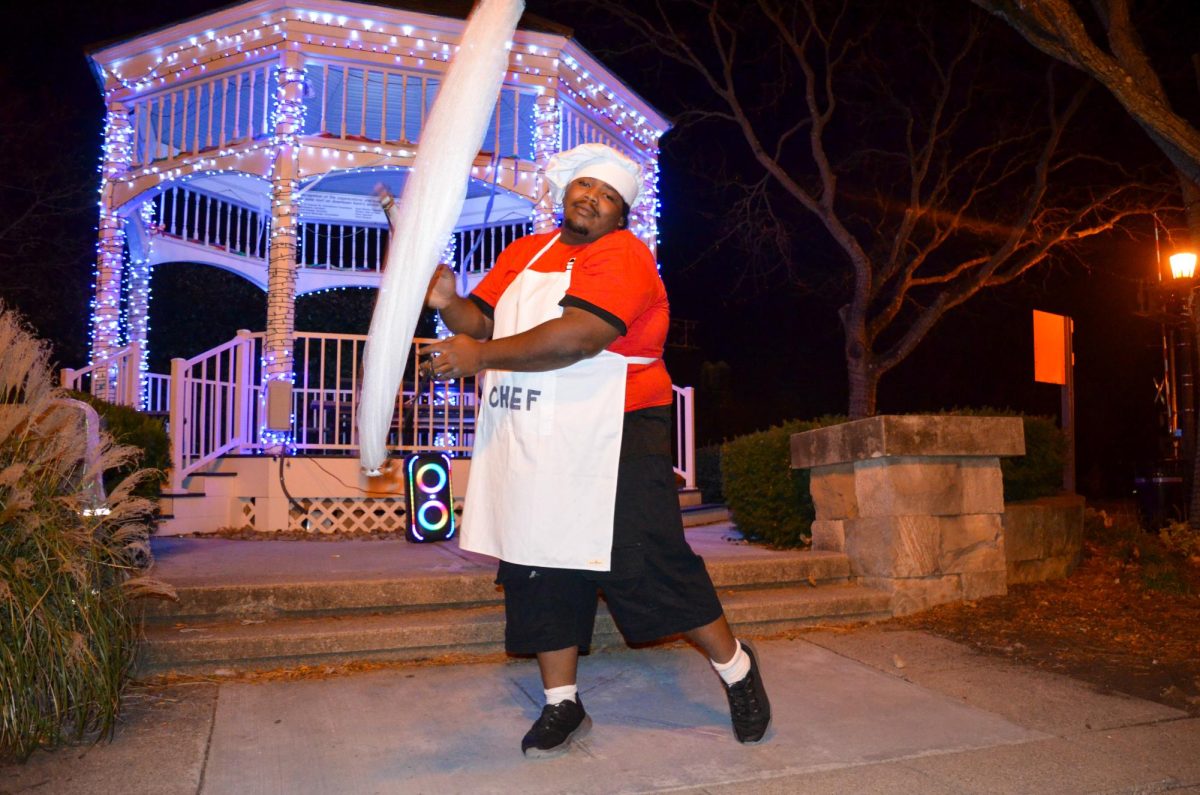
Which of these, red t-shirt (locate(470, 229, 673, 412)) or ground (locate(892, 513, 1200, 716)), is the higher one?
red t-shirt (locate(470, 229, 673, 412))

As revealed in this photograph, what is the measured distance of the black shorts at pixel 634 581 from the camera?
291cm

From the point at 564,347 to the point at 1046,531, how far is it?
406cm

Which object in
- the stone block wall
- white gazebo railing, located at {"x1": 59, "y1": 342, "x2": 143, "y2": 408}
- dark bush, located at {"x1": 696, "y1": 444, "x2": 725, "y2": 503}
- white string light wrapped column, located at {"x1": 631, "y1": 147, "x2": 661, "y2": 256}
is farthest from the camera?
dark bush, located at {"x1": 696, "y1": 444, "x2": 725, "y2": 503}

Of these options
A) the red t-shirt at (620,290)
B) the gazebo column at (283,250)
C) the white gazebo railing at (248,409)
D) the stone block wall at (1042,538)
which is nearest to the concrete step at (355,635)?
the stone block wall at (1042,538)

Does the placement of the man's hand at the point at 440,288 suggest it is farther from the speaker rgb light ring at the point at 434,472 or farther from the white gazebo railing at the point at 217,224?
the white gazebo railing at the point at 217,224

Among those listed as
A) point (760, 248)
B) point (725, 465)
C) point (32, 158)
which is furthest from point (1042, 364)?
point (32, 158)

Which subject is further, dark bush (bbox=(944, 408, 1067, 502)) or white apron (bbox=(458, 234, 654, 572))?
dark bush (bbox=(944, 408, 1067, 502))

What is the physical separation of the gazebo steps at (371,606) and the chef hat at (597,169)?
1983mm

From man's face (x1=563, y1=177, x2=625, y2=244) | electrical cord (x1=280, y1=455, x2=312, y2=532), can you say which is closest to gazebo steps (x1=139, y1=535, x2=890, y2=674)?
man's face (x1=563, y1=177, x2=625, y2=244)

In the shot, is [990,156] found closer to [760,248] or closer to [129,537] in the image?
[760,248]

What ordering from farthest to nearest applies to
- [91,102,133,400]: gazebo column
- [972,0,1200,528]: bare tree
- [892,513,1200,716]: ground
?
[91,102,133,400]: gazebo column → [972,0,1200,528]: bare tree → [892,513,1200,716]: ground

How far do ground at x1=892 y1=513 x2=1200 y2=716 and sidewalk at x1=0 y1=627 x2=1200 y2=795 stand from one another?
0.93ft

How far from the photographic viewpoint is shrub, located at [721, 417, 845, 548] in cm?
586

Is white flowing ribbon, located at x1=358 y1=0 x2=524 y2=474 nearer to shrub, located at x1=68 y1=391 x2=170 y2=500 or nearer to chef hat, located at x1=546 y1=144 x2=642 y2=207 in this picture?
chef hat, located at x1=546 y1=144 x2=642 y2=207
